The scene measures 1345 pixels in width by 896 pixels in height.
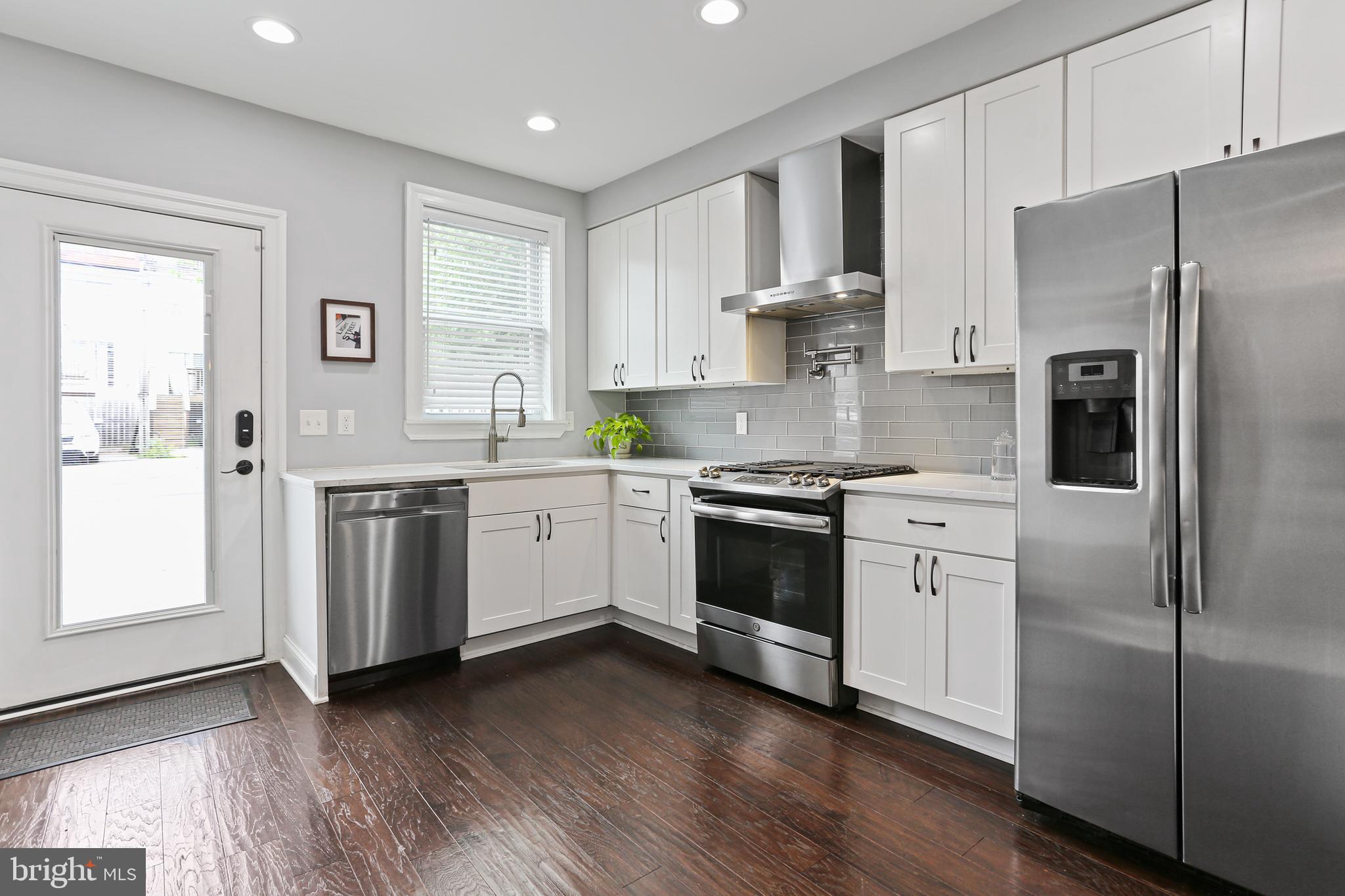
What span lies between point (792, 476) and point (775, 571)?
42 cm

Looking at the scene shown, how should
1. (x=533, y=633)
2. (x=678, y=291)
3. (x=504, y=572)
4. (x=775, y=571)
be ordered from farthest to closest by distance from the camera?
(x=678, y=291) < (x=533, y=633) < (x=504, y=572) < (x=775, y=571)

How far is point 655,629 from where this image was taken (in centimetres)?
364

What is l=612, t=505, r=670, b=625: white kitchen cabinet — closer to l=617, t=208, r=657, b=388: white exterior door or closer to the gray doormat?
l=617, t=208, r=657, b=388: white exterior door

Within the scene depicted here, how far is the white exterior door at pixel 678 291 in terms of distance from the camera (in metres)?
3.72

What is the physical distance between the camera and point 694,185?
12.2 feet

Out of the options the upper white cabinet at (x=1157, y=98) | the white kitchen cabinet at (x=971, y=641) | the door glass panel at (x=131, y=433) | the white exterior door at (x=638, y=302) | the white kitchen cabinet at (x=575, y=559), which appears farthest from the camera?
the white exterior door at (x=638, y=302)

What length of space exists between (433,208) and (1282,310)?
12.0 feet

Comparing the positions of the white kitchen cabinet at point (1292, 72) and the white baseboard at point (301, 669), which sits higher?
the white kitchen cabinet at point (1292, 72)

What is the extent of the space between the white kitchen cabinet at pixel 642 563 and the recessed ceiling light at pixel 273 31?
8.13 ft

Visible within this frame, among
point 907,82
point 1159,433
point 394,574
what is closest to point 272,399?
point 394,574

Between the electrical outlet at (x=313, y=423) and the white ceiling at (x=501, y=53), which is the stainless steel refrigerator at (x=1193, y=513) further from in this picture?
the electrical outlet at (x=313, y=423)

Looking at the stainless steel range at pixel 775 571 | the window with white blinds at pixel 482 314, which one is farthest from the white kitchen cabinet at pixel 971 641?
the window with white blinds at pixel 482 314

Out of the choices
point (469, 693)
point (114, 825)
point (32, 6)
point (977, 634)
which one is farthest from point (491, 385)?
point (977, 634)

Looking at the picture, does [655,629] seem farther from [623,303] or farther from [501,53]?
[501,53]
